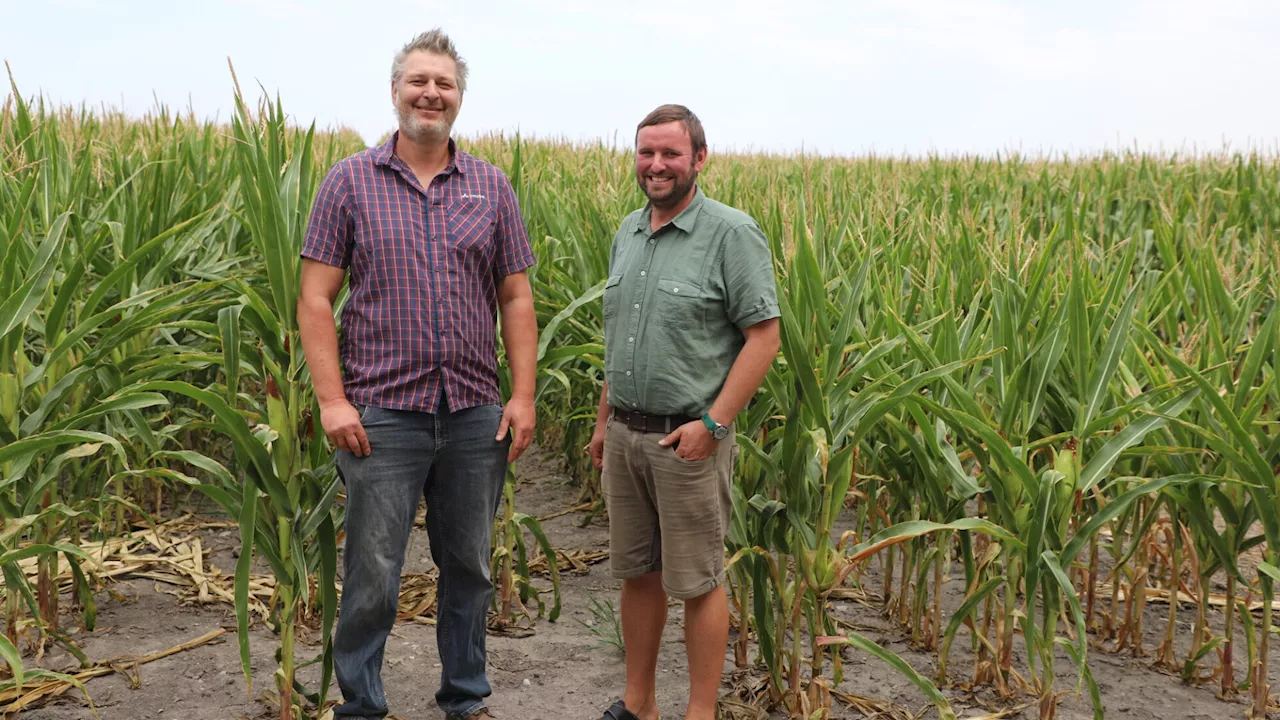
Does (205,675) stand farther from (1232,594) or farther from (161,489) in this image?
(1232,594)

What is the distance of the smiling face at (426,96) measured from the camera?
2590 mm

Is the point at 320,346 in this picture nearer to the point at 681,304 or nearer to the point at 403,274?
the point at 403,274

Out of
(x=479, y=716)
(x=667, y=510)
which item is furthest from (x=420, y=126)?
(x=479, y=716)

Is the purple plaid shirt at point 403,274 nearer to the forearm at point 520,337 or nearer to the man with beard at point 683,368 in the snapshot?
the forearm at point 520,337

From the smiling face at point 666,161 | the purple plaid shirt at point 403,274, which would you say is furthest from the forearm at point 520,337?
the smiling face at point 666,161

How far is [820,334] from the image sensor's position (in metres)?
2.68

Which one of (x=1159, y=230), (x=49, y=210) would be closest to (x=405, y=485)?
(x=49, y=210)

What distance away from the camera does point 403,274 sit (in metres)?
2.59

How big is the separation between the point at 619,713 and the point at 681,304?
3.96 feet

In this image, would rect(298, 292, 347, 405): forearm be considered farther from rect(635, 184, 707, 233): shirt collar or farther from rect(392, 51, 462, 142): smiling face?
rect(635, 184, 707, 233): shirt collar

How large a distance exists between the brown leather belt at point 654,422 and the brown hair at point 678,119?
69 cm

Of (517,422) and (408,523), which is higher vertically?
(517,422)

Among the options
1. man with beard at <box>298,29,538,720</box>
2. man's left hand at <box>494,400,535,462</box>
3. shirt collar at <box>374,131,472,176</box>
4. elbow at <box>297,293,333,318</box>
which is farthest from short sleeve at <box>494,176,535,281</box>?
elbow at <box>297,293,333,318</box>

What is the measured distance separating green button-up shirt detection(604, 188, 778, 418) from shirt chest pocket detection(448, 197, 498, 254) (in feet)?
1.35
